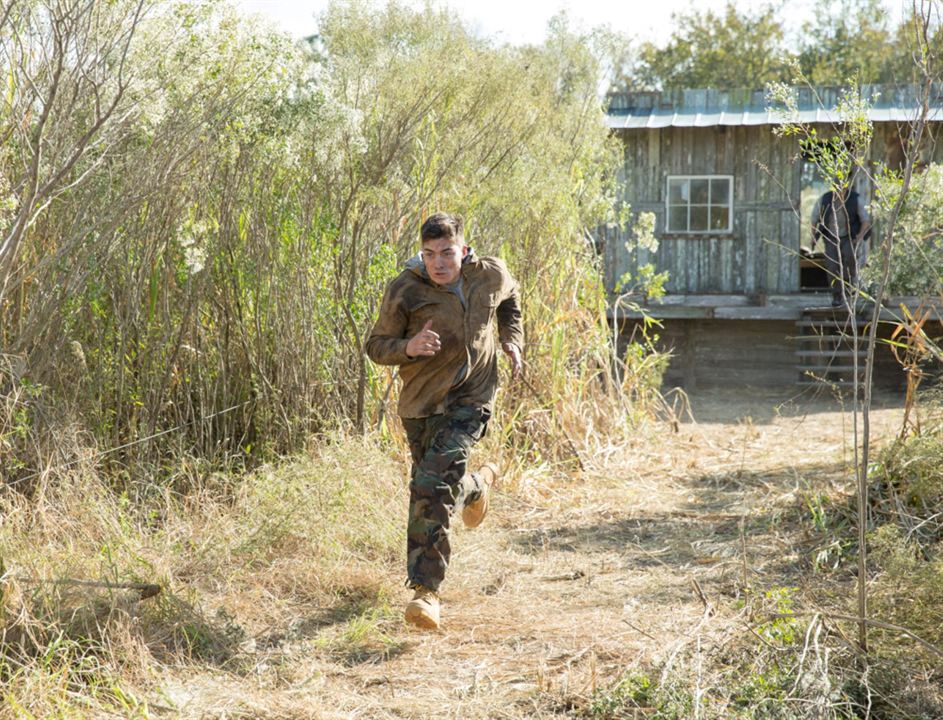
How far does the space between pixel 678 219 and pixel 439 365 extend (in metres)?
11.8

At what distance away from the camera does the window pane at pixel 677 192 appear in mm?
16172

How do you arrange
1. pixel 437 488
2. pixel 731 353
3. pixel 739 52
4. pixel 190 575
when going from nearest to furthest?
pixel 437 488 → pixel 190 575 → pixel 731 353 → pixel 739 52

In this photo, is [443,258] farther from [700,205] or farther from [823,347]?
[700,205]

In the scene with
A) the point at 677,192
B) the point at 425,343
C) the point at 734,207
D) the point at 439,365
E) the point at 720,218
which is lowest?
the point at 439,365

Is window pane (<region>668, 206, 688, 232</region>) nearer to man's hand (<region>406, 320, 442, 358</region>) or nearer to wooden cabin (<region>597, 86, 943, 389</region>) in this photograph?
wooden cabin (<region>597, 86, 943, 389</region>)

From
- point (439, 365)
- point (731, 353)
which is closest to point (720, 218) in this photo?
point (731, 353)

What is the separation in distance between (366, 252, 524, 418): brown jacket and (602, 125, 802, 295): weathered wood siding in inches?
416

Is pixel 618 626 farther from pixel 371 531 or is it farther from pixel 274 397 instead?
pixel 274 397

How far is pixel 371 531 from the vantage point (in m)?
5.83

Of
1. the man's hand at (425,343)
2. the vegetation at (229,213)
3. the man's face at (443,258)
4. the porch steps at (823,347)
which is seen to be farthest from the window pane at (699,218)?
the man's hand at (425,343)

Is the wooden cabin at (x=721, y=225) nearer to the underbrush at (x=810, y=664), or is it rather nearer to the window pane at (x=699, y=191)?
the window pane at (x=699, y=191)

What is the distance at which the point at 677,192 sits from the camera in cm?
1622

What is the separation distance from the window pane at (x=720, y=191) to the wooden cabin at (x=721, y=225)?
0.01 m

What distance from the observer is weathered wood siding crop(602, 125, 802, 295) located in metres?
15.7
